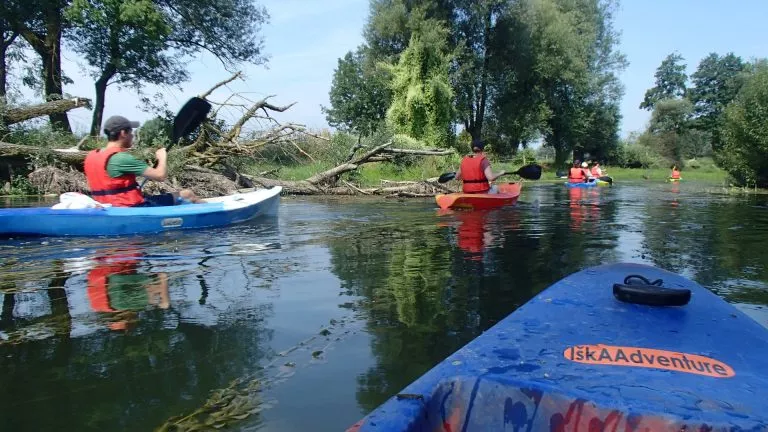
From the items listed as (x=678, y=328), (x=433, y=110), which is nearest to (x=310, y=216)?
(x=678, y=328)

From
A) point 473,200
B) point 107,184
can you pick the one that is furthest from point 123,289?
point 473,200

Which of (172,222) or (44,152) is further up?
(44,152)

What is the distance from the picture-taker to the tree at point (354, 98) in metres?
35.9

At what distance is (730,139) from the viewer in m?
19.5

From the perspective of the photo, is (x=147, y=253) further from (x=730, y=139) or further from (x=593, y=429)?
(x=730, y=139)

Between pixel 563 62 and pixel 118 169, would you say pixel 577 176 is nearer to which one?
pixel 563 62

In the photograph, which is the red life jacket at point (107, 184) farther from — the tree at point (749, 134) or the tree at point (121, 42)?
the tree at point (749, 134)

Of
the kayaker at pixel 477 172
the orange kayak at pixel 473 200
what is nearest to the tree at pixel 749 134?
the orange kayak at pixel 473 200

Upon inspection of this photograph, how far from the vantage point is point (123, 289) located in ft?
14.4

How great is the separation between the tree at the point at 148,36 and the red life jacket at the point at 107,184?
489 inches

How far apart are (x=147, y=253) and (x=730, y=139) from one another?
64.6 feet

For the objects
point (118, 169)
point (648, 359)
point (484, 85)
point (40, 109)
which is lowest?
point (648, 359)

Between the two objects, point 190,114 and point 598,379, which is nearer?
point 598,379

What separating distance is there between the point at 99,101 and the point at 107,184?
16.0 m
